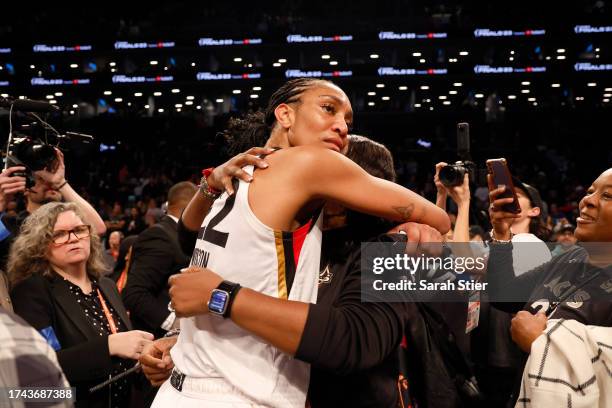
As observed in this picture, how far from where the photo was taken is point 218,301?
1.55 metres

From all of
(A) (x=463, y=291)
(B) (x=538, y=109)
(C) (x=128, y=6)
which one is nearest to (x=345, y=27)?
(B) (x=538, y=109)

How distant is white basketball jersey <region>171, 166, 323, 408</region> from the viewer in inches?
63.4

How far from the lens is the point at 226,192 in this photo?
69.3 inches

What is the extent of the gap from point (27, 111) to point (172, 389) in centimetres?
205

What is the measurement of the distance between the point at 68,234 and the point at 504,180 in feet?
6.07

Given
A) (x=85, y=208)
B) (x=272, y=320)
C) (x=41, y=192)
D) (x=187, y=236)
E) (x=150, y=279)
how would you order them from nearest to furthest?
(x=272, y=320) → (x=187, y=236) → (x=85, y=208) → (x=41, y=192) → (x=150, y=279)

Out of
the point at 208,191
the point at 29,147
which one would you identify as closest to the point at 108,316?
the point at 29,147

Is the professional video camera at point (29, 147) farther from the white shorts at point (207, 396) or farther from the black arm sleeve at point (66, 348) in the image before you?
the white shorts at point (207, 396)

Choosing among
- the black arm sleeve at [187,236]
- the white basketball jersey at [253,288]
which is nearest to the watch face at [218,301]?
the white basketball jersey at [253,288]

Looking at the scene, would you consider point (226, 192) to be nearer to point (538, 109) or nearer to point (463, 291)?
point (463, 291)

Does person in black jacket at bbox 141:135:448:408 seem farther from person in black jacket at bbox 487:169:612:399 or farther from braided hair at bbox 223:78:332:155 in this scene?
person in black jacket at bbox 487:169:612:399

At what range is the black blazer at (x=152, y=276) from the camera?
12.6 feet

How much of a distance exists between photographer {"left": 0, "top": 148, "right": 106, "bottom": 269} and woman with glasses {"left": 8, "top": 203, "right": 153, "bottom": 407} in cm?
19

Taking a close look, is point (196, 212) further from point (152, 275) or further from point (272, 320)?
point (152, 275)
